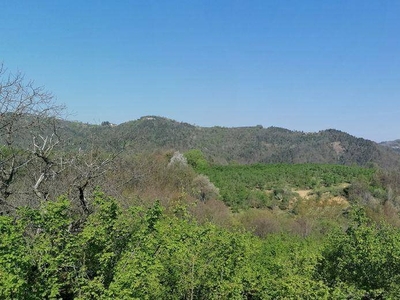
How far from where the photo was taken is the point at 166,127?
18200cm

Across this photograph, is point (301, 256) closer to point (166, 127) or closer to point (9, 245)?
point (9, 245)

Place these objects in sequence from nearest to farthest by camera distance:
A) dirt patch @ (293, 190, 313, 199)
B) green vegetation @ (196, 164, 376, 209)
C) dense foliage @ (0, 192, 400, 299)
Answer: dense foliage @ (0, 192, 400, 299)
green vegetation @ (196, 164, 376, 209)
dirt patch @ (293, 190, 313, 199)

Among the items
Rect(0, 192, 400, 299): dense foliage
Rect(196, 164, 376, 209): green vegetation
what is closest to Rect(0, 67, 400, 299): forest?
Rect(0, 192, 400, 299): dense foliage

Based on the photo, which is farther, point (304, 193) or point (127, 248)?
point (304, 193)

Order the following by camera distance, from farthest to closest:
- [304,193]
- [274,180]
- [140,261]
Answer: [274,180] < [304,193] < [140,261]

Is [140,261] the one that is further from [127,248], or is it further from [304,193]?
[304,193]


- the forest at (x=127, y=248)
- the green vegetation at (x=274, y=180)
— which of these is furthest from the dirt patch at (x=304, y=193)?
the forest at (x=127, y=248)

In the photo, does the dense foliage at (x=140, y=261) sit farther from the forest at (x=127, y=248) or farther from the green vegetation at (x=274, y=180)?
the green vegetation at (x=274, y=180)

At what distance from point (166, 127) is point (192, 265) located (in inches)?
6726

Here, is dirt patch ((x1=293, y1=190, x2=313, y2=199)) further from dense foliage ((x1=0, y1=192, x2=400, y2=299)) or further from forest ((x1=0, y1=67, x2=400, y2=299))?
dense foliage ((x1=0, y1=192, x2=400, y2=299))

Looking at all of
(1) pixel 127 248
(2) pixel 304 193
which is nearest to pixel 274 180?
(2) pixel 304 193

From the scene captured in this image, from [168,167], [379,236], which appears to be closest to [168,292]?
[379,236]

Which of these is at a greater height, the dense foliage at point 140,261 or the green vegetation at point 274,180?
the green vegetation at point 274,180

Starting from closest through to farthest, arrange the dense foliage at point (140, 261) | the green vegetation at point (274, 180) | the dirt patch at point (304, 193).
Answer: the dense foliage at point (140, 261) → the green vegetation at point (274, 180) → the dirt patch at point (304, 193)
